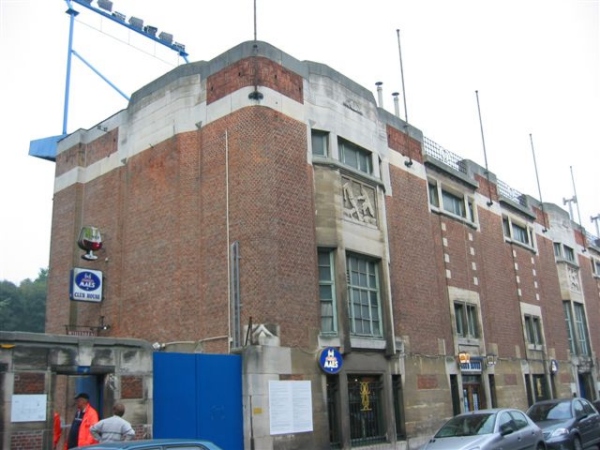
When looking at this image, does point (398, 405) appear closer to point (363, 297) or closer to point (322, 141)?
point (363, 297)

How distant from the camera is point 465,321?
24.7m

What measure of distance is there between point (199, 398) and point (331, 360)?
13.2 ft

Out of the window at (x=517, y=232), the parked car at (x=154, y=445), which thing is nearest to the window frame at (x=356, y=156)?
the window at (x=517, y=232)

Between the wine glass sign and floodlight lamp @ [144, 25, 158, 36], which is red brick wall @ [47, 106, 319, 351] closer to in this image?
the wine glass sign

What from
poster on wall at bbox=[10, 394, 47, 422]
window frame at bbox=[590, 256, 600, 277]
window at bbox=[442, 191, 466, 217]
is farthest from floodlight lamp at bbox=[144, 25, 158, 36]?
window frame at bbox=[590, 256, 600, 277]

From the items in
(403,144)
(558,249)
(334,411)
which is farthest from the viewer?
(558,249)

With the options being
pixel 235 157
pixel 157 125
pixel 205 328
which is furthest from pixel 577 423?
pixel 157 125

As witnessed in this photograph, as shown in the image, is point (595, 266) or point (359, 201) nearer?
point (359, 201)

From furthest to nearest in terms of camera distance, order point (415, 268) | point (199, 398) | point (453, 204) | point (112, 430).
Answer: point (453, 204)
point (415, 268)
point (199, 398)
point (112, 430)

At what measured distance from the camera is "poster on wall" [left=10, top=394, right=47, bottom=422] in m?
11.2

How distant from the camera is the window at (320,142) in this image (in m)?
19.1

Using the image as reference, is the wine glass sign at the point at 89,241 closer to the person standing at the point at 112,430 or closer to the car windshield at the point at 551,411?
the person standing at the point at 112,430

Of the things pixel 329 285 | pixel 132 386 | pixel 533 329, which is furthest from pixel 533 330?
pixel 132 386

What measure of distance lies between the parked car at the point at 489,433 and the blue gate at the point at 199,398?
4874 millimetres
